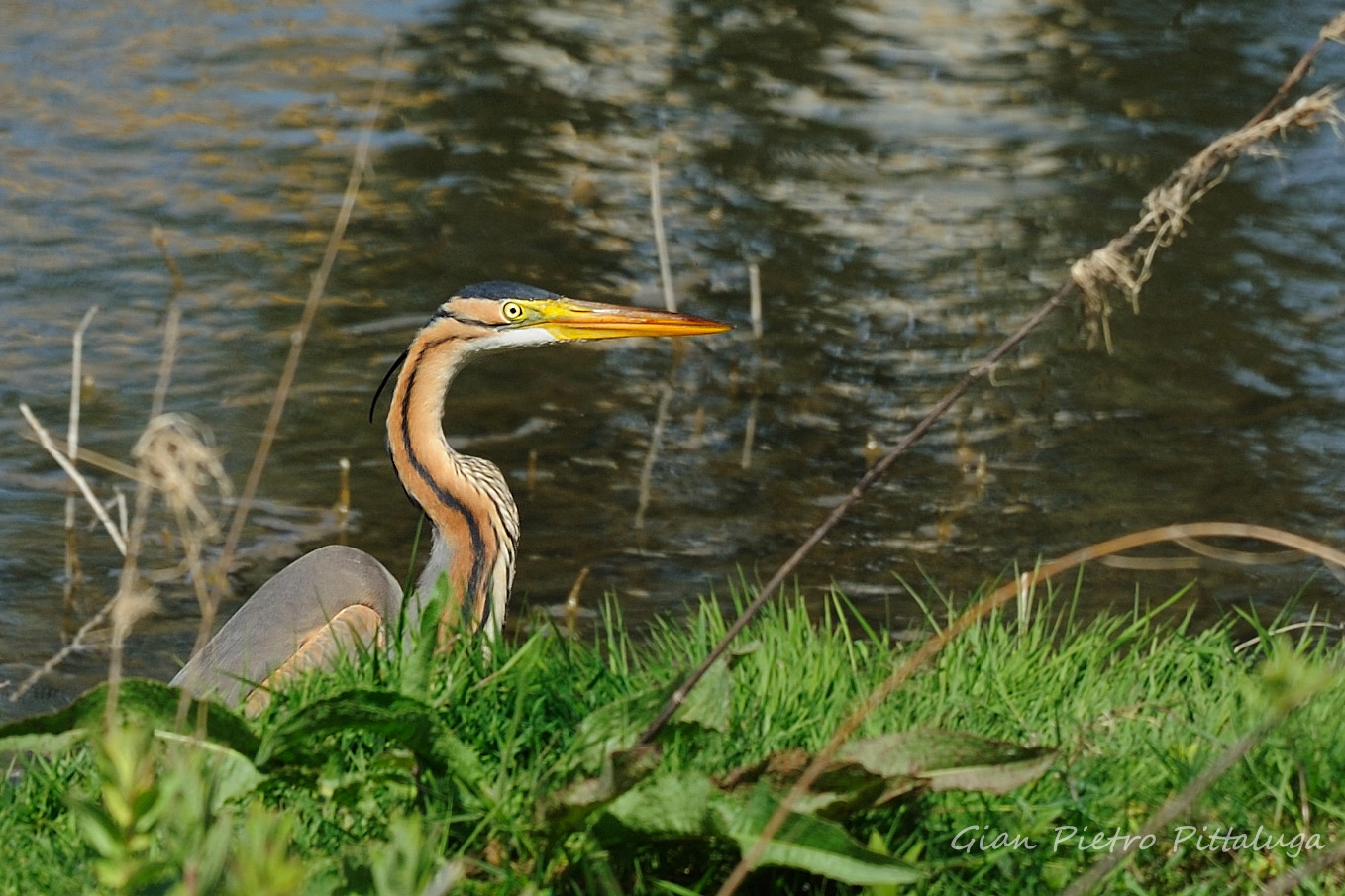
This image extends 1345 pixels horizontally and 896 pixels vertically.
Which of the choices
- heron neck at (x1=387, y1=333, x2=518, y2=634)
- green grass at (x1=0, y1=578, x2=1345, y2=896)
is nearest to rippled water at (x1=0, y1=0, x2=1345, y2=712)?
heron neck at (x1=387, y1=333, x2=518, y2=634)

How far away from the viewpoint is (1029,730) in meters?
3.77

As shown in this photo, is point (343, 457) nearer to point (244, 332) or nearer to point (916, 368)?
point (244, 332)

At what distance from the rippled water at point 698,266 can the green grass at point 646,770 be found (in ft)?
8.24

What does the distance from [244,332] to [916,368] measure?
349 cm

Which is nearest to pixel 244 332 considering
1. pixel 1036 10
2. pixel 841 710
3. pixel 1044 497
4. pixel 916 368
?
pixel 916 368

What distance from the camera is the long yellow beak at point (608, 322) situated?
534cm

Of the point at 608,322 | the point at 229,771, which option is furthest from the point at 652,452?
the point at 229,771

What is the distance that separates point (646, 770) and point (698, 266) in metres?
7.03

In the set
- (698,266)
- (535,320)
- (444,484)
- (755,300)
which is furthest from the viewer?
(698,266)

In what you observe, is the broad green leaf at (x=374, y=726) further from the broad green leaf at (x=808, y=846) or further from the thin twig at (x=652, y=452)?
the thin twig at (x=652, y=452)

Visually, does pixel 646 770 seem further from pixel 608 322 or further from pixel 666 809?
pixel 608 322

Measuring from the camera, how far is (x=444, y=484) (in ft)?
16.9

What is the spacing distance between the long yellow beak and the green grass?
1.56 metres

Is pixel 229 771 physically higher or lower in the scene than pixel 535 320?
lower
